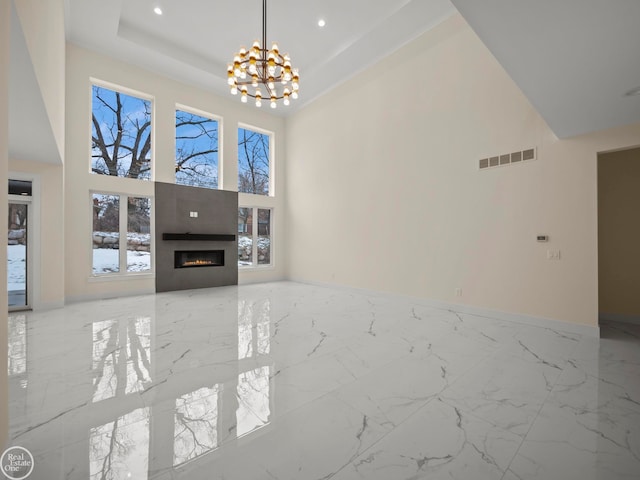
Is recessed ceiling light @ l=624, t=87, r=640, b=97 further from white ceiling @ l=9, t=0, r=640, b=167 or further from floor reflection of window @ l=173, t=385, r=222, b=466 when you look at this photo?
floor reflection of window @ l=173, t=385, r=222, b=466

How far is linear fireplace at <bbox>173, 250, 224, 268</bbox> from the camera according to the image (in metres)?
7.38

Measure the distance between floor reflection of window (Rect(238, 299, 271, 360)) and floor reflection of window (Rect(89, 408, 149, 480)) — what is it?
121cm

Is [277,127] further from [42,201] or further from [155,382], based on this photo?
[155,382]

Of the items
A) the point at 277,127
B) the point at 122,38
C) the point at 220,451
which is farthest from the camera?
the point at 277,127

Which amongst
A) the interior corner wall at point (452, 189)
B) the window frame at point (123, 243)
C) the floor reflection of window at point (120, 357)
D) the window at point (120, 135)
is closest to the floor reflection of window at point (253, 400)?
the floor reflection of window at point (120, 357)

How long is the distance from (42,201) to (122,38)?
3.42 metres

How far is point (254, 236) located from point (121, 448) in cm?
726

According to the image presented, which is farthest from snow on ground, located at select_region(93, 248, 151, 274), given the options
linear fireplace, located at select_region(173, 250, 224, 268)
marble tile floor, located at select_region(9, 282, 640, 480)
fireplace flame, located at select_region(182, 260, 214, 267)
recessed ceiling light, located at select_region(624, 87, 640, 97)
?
recessed ceiling light, located at select_region(624, 87, 640, 97)


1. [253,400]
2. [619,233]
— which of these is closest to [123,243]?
[253,400]

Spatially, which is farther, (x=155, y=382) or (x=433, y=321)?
(x=433, y=321)

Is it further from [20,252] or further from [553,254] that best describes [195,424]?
[20,252]

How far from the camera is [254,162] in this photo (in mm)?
8922

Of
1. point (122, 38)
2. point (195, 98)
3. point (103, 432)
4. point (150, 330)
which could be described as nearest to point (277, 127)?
point (195, 98)

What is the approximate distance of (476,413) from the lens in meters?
2.10
